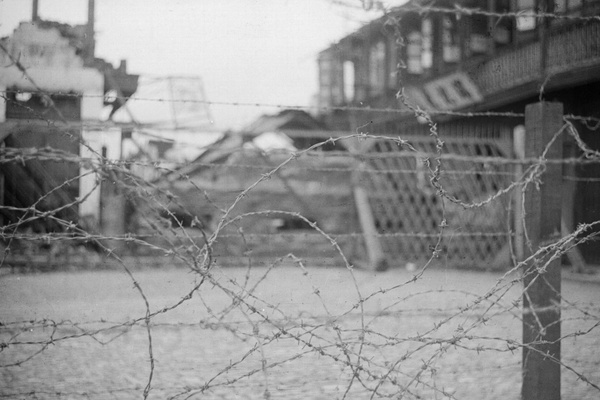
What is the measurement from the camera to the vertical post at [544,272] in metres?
1.88

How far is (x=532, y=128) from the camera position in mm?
1971

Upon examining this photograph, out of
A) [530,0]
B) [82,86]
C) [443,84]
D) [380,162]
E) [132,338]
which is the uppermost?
[530,0]

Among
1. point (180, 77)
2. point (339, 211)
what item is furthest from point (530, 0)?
point (180, 77)

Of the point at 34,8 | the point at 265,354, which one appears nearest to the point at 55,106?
the point at 34,8

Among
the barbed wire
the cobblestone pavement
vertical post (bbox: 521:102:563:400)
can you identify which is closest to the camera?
the barbed wire

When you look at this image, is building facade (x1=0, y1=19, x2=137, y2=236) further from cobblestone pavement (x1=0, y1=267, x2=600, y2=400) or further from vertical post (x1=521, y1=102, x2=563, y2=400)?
vertical post (x1=521, y1=102, x2=563, y2=400)

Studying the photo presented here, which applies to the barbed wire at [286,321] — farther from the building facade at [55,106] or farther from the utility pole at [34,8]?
the utility pole at [34,8]

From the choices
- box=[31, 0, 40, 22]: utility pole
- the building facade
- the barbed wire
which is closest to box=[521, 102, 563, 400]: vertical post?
the barbed wire

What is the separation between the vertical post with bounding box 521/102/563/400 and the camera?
1.88 metres

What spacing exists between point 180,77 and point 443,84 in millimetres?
7500

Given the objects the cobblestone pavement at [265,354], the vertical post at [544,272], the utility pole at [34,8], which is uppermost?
the utility pole at [34,8]

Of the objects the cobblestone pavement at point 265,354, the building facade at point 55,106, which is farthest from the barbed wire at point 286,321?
the building facade at point 55,106

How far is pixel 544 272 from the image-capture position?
1.85 meters

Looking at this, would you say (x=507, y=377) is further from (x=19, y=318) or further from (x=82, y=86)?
(x=82, y=86)
